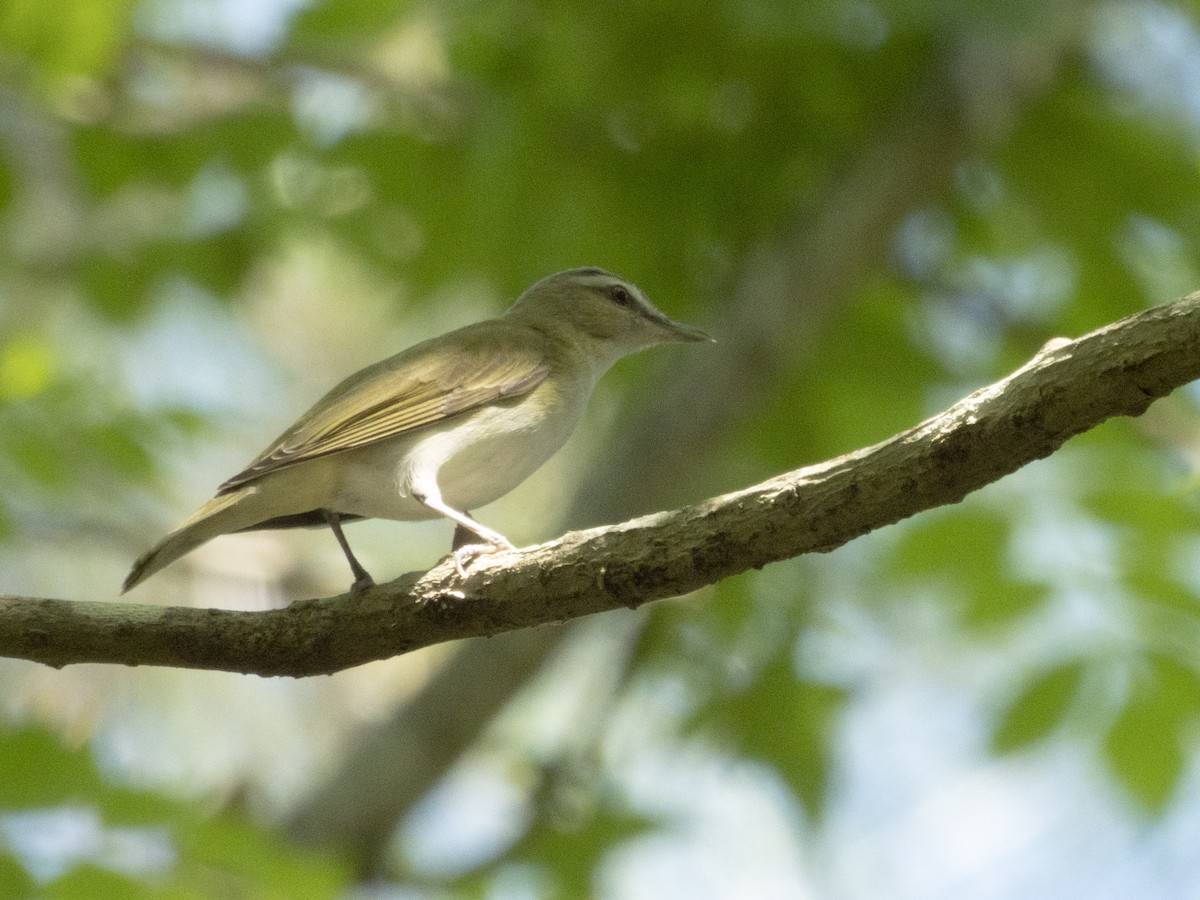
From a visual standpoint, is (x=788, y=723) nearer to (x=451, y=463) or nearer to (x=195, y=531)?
(x=451, y=463)

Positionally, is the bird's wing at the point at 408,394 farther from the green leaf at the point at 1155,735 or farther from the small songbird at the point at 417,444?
the green leaf at the point at 1155,735

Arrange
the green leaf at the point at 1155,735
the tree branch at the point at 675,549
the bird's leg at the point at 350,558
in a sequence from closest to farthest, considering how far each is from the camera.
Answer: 1. the tree branch at the point at 675,549
2. the bird's leg at the point at 350,558
3. the green leaf at the point at 1155,735

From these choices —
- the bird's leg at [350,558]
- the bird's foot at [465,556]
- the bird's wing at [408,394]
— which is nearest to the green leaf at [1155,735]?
the bird's wing at [408,394]

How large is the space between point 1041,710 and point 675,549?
118 inches

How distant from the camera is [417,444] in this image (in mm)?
4363

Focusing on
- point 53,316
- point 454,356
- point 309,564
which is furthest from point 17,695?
point 454,356

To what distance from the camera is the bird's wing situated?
422cm

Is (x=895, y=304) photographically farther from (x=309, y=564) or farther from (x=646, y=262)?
(x=309, y=564)

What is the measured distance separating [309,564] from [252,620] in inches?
185

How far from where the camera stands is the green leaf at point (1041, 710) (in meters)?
5.32

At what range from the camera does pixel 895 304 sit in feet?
25.5

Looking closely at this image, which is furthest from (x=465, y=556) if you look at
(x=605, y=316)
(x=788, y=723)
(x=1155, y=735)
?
(x=788, y=723)

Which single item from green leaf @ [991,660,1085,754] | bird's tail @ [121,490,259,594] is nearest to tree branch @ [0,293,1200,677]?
bird's tail @ [121,490,259,594]

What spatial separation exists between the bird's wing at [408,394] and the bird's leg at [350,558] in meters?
0.29
